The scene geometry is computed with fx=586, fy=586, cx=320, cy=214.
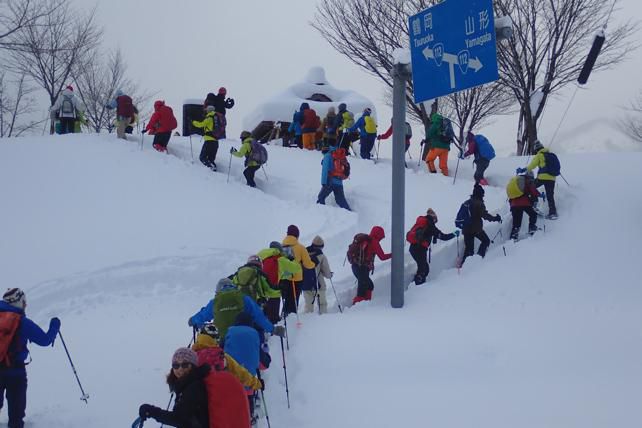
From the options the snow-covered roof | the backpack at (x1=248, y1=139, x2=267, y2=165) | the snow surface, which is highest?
the snow-covered roof

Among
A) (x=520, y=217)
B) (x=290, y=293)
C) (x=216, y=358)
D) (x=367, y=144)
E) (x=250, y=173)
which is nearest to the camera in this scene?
(x=216, y=358)

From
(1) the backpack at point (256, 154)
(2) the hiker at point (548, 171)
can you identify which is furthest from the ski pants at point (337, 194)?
(2) the hiker at point (548, 171)

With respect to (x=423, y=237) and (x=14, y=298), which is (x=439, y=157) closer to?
(x=423, y=237)

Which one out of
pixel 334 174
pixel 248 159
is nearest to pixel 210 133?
pixel 248 159

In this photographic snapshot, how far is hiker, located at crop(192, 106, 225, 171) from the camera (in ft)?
47.9

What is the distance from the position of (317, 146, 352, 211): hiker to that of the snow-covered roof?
11529 millimetres

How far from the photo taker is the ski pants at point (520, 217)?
11.5 m

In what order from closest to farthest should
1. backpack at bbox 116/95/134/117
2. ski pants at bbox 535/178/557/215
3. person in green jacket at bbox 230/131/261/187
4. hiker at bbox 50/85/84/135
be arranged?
ski pants at bbox 535/178/557/215 → person in green jacket at bbox 230/131/261/187 → backpack at bbox 116/95/134/117 → hiker at bbox 50/85/84/135

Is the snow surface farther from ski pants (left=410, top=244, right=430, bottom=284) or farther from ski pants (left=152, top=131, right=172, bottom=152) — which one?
ski pants (left=410, top=244, right=430, bottom=284)

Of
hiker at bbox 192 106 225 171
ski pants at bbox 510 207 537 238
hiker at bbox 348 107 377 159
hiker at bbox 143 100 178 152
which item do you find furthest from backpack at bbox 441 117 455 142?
hiker at bbox 143 100 178 152

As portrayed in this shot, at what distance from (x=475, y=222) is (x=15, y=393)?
26.2ft

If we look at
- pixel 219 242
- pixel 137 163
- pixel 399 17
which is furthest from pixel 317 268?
pixel 399 17

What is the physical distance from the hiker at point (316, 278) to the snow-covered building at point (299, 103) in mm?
14697

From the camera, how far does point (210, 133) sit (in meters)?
14.7
